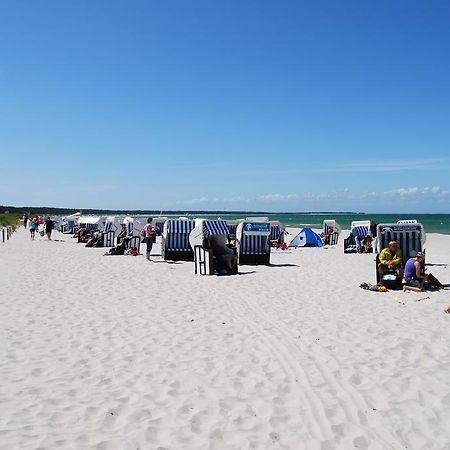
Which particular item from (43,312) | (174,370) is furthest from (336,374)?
(43,312)

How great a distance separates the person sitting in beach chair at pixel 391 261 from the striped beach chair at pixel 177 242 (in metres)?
6.85

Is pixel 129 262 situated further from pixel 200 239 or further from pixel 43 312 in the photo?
pixel 43 312

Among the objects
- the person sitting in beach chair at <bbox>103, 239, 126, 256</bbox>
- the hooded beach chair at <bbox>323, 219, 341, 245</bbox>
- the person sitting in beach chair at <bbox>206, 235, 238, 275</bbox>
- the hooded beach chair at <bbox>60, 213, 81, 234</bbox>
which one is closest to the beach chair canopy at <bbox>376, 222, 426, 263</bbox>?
the person sitting in beach chair at <bbox>206, 235, 238, 275</bbox>

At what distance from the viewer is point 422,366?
200 inches

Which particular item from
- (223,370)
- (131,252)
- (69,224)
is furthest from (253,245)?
(69,224)

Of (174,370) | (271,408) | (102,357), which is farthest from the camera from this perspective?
→ (102,357)

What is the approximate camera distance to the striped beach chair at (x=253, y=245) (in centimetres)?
1460

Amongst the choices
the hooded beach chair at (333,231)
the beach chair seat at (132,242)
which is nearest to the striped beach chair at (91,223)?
the beach chair seat at (132,242)

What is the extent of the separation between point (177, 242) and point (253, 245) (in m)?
2.48

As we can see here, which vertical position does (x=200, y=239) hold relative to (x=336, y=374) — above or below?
above

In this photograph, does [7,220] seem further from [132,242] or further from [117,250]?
[117,250]

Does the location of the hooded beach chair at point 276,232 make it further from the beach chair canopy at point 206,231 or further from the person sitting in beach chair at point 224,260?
the person sitting in beach chair at point 224,260

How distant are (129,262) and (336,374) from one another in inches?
438

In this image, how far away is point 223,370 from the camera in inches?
196
